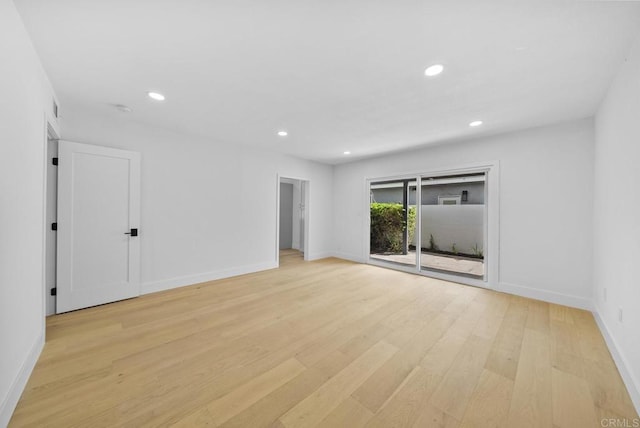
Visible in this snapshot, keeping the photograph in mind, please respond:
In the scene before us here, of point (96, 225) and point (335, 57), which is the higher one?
point (335, 57)

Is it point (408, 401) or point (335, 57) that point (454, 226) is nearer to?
point (408, 401)

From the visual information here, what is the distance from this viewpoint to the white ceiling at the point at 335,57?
1.44m

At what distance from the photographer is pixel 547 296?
3.23m

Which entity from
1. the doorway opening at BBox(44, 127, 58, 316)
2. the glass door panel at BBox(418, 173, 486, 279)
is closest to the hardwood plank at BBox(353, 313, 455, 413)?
the glass door panel at BBox(418, 173, 486, 279)

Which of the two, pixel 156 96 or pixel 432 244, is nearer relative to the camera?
pixel 156 96

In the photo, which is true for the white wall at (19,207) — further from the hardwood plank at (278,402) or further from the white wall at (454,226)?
the white wall at (454,226)

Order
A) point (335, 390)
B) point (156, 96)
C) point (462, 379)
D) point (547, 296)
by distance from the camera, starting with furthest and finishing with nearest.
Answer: point (547, 296)
point (156, 96)
point (462, 379)
point (335, 390)

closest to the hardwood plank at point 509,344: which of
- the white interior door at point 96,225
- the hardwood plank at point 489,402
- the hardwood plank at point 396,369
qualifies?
the hardwood plank at point 489,402

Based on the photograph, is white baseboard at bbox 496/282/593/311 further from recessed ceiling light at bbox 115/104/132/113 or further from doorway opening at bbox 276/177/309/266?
recessed ceiling light at bbox 115/104/132/113

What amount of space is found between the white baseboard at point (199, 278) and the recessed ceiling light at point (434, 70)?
417 cm

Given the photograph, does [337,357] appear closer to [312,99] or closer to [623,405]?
[623,405]

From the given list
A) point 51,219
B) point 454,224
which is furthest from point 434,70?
point 51,219

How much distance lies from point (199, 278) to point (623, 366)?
16.1 feet

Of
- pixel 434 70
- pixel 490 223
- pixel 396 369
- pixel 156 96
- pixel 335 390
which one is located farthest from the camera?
pixel 490 223
